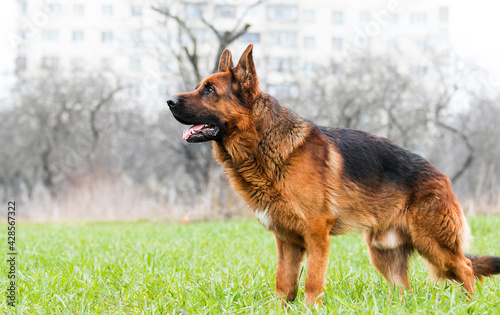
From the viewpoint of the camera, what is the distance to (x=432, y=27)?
47875mm

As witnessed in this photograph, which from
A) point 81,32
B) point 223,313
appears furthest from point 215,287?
point 81,32

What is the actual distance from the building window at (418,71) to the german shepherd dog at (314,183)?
2611cm

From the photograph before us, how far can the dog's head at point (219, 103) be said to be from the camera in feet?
12.6

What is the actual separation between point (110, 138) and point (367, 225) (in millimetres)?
26734

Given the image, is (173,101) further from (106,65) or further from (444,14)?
(444,14)

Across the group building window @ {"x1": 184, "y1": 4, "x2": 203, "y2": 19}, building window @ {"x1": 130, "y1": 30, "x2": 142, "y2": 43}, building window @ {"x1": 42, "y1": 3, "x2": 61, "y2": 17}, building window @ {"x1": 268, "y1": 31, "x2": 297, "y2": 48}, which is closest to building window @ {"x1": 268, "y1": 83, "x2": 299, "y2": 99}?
building window @ {"x1": 130, "y1": 30, "x2": 142, "y2": 43}

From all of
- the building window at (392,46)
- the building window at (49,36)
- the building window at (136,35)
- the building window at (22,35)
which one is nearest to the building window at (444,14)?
the building window at (392,46)

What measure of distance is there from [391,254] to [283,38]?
45.8 metres

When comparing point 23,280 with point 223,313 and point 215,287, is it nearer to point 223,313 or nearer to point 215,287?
point 215,287

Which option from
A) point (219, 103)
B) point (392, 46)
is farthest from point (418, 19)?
point (219, 103)

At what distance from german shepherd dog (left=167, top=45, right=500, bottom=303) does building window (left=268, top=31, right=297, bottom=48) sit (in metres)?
43.8

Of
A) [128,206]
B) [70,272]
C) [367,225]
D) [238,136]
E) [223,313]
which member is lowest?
[128,206]

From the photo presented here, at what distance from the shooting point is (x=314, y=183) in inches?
144

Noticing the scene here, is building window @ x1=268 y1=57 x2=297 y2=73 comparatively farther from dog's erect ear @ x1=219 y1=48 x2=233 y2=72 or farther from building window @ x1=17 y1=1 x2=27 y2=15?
building window @ x1=17 y1=1 x2=27 y2=15
